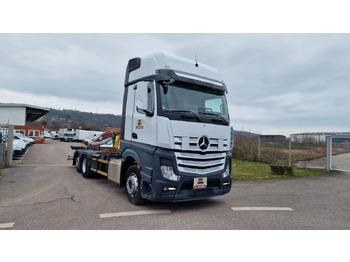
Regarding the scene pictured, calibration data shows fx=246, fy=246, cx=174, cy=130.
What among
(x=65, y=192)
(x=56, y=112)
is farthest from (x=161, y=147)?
(x=56, y=112)

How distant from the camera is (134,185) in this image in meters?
5.52

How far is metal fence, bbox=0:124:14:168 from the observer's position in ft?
36.1

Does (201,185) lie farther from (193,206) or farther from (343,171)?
(343,171)

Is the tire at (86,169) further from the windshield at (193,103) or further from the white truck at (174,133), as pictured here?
the windshield at (193,103)

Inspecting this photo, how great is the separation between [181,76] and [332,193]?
6.17 meters

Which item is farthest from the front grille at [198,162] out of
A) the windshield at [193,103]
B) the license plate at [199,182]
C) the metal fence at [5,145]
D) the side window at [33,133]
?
the side window at [33,133]

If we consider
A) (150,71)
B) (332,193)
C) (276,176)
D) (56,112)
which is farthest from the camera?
(56,112)

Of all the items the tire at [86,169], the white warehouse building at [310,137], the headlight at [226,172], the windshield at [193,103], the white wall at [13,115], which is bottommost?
the tire at [86,169]

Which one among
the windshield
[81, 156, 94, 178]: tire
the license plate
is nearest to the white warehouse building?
the windshield

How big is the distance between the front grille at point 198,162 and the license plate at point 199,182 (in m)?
0.12

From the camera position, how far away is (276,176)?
10.7m

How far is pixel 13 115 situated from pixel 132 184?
1535 inches

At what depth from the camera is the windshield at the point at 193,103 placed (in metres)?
5.03

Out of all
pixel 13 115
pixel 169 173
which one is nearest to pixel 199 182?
pixel 169 173
